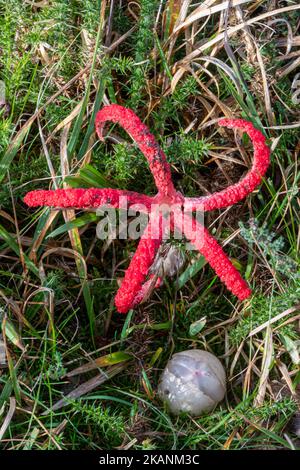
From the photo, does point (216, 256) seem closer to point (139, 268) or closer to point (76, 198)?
point (139, 268)

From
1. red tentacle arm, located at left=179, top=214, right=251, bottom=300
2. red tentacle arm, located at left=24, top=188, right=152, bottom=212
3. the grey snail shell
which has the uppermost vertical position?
red tentacle arm, located at left=24, top=188, right=152, bottom=212

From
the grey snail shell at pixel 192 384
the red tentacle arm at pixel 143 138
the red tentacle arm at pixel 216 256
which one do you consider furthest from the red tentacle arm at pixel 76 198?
the grey snail shell at pixel 192 384

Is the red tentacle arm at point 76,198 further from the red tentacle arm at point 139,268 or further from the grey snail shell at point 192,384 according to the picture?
the grey snail shell at point 192,384

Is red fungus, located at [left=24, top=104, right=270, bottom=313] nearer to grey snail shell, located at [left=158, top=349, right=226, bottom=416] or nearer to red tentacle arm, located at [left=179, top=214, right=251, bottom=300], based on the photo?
red tentacle arm, located at [left=179, top=214, right=251, bottom=300]

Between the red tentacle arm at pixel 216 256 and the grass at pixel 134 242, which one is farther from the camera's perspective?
the grass at pixel 134 242

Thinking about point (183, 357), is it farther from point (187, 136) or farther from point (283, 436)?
point (187, 136)

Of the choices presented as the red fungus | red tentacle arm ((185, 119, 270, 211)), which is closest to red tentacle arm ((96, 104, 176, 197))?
Result: the red fungus

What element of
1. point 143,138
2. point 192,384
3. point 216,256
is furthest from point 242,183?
point 192,384

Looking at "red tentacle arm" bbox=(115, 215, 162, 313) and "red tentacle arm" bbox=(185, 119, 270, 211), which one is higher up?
"red tentacle arm" bbox=(185, 119, 270, 211)
